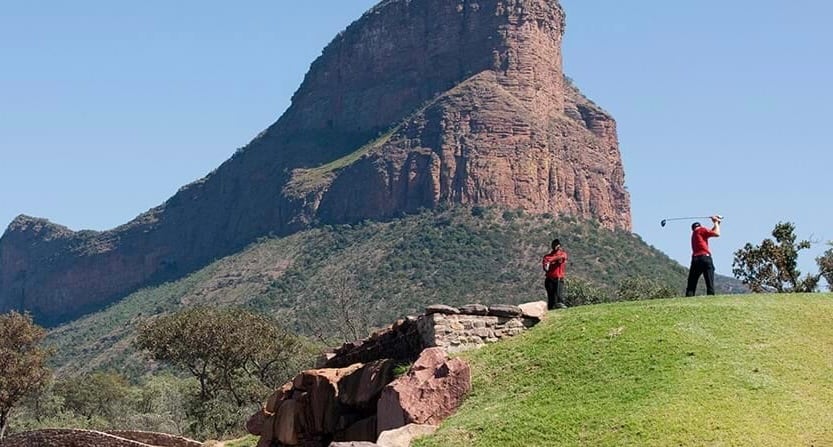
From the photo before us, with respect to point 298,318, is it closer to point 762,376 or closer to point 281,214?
point 281,214

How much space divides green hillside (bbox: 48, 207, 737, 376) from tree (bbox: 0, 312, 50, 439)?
1652 inches

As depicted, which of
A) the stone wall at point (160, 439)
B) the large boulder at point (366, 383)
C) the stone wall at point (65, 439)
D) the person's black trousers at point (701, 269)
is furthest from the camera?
the stone wall at point (160, 439)

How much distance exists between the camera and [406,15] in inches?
7269

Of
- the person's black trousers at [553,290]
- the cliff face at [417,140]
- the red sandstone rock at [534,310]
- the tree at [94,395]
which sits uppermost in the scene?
the cliff face at [417,140]

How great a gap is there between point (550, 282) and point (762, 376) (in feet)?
21.3

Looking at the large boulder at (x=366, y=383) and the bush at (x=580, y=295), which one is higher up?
the bush at (x=580, y=295)

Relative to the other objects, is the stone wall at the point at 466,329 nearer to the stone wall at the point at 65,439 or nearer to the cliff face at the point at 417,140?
the stone wall at the point at 65,439

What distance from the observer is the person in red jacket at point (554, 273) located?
2530cm

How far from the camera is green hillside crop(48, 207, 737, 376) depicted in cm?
11381

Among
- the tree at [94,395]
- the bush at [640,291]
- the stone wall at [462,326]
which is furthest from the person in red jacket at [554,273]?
the tree at [94,395]

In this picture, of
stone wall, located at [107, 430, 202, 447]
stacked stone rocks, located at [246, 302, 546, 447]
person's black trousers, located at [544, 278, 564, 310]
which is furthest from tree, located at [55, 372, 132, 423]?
person's black trousers, located at [544, 278, 564, 310]

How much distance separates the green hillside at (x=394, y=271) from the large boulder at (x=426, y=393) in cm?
7393

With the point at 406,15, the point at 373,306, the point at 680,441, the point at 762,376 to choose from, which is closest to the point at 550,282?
the point at 762,376

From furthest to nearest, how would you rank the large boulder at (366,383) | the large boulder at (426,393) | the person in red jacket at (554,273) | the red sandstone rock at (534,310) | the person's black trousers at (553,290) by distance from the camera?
1. the person's black trousers at (553,290)
2. the person in red jacket at (554,273)
3. the red sandstone rock at (534,310)
4. the large boulder at (366,383)
5. the large boulder at (426,393)
